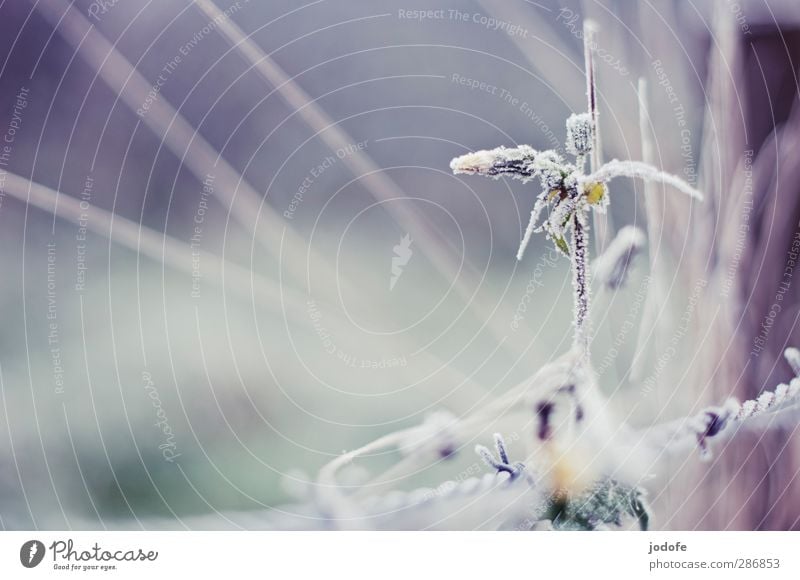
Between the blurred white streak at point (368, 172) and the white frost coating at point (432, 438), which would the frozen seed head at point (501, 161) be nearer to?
the blurred white streak at point (368, 172)

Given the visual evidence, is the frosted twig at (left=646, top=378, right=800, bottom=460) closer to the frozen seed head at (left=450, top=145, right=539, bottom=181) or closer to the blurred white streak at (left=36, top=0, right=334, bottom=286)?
the frozen seed head at (left=450, top=145, right=539, bottom=181)

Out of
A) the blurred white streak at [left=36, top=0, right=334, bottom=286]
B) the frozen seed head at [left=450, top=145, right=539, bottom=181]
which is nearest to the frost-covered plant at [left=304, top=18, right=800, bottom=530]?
the frozen seed head at [left=450, top=145, right=539, bottom=181]

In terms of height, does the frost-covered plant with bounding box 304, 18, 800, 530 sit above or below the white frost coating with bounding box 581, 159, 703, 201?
below

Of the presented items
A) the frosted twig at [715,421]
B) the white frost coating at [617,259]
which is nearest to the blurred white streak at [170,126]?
the white frost coating at [617,259]

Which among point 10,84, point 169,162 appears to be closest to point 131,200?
point 169,162

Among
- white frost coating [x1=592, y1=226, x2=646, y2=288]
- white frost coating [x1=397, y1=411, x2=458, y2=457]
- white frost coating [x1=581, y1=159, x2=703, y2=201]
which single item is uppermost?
white frost coating [x1=581, y1=159, x2=703, y2=201]

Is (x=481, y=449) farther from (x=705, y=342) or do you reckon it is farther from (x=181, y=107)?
(x=181, y=107)
